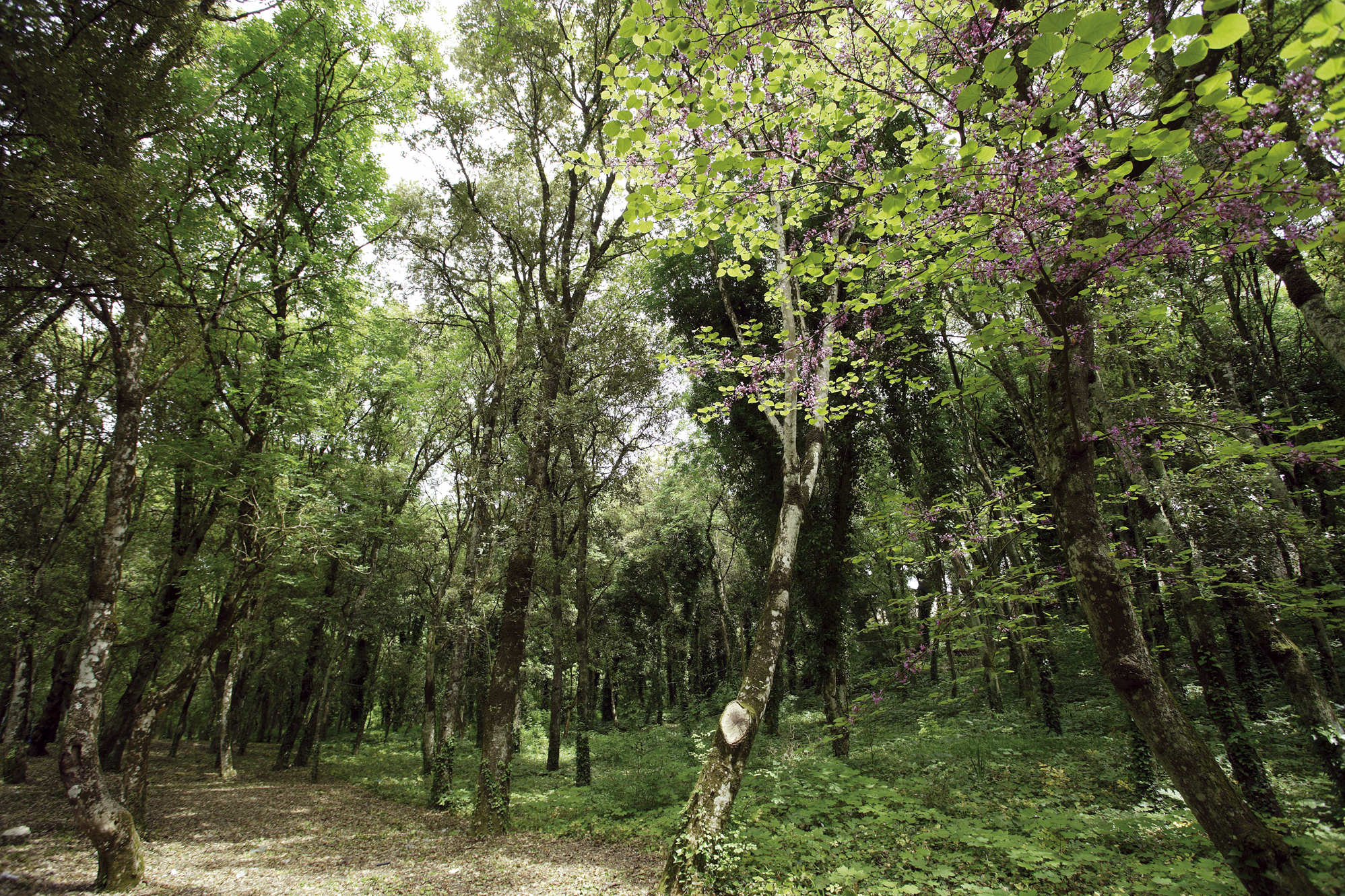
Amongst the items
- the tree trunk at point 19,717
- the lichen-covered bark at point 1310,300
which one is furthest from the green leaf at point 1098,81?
the tree trunk at point 19,717

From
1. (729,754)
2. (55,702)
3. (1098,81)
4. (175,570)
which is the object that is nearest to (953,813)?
(729,754)

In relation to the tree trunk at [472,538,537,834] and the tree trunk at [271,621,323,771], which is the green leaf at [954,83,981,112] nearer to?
the tree trunk at [472,538,537,834]

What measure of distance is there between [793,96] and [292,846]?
13921 millimetres

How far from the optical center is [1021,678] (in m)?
16.2

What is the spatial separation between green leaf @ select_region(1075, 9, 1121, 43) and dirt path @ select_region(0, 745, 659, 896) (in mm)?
8488

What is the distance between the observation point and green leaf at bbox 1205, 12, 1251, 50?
7.50ft

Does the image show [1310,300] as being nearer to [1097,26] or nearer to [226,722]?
[1097,26]

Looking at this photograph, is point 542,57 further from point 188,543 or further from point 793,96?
point 188,543

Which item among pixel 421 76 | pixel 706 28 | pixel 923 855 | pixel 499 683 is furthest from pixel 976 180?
pixel 421 76

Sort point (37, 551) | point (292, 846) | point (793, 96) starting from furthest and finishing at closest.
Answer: point (37, 551) → point (292, 846) → point (793, 96)

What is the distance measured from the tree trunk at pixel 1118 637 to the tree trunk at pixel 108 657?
940 centimetres

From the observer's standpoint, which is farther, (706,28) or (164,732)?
(164,732)

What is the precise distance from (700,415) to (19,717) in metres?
19.1

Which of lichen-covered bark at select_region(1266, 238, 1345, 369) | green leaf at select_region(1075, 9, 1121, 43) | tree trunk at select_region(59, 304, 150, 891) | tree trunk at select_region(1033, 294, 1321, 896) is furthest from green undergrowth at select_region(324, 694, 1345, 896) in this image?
green leaf at select_region(1075, 9, 1121, 43)
